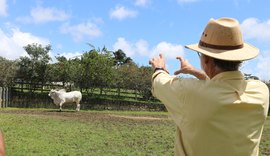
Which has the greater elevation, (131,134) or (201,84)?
(201,84)

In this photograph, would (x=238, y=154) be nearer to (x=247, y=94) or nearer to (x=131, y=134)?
(x=247, y=94)

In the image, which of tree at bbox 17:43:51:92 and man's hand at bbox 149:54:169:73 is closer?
man's hand at bbox 149:54:169:73

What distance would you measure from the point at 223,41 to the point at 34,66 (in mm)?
31643

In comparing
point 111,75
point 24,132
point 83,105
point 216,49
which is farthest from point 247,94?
point 111,75

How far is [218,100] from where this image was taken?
2.07 meters

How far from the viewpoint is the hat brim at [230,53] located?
2.14m

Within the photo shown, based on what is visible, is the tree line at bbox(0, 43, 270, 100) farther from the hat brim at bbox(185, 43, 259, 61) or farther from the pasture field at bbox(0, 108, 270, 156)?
the hat brim at bbox(185, 43, 259, 61)

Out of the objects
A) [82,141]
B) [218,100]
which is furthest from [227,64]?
[82,141]

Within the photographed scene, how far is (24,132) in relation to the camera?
37.0 feet

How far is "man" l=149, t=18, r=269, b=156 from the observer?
2.07 metres

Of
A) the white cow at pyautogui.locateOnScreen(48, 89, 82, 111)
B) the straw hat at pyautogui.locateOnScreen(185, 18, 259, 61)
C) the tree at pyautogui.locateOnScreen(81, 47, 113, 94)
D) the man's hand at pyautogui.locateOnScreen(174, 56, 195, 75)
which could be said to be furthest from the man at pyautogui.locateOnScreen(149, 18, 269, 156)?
the tree at pyautogui.locateOnScreen(81, 47, 113, 94)

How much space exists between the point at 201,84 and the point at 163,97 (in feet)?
0.69

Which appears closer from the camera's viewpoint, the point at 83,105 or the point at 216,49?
the point at 216,49

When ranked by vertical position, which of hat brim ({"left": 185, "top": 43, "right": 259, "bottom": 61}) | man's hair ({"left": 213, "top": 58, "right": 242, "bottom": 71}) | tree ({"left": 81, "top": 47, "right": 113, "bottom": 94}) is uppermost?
tree ({"left": 81, "top": 47, "right": 113, "bottom": 94})
